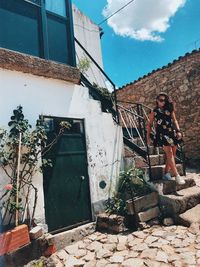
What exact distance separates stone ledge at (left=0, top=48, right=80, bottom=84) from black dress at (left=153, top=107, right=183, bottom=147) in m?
1.95

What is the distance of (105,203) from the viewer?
5512 millimetres

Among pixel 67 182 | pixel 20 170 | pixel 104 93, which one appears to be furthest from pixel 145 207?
pixel 104 93

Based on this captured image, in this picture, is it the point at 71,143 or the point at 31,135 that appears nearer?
the point at 31,135

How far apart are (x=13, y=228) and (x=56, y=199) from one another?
3.42 feet

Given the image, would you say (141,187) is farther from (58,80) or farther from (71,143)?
(58,80)

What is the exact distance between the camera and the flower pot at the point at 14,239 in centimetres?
352

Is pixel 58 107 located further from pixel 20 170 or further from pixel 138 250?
pixel 138 250

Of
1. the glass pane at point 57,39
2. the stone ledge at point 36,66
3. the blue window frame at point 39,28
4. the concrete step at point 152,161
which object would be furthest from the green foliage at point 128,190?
the glass pane at point 57,39

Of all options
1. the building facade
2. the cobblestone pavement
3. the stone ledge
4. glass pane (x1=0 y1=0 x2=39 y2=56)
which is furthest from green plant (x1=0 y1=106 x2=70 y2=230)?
glass pane (x1=0 y1=0 x2=39 y2=56)

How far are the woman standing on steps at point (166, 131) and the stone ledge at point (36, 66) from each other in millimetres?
1880

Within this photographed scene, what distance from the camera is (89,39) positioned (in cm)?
990

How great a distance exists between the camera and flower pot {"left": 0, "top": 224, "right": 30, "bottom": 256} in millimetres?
3516

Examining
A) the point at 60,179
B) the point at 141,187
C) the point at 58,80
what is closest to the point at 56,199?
the point at 60,179

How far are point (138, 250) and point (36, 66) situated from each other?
3.63 m
